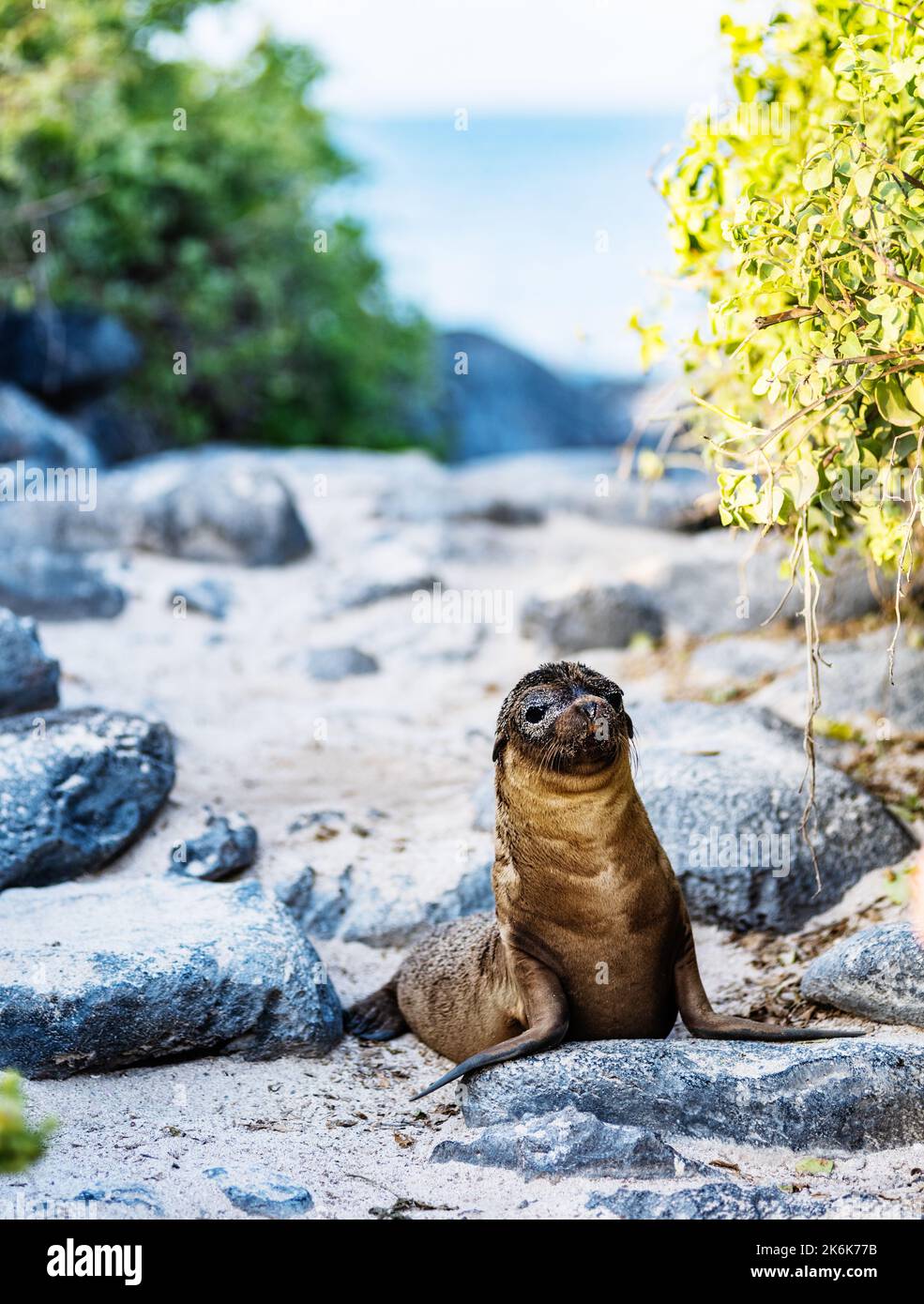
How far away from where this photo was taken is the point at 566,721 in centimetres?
432

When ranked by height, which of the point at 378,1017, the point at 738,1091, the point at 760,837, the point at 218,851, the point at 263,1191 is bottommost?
the point at 378,1017

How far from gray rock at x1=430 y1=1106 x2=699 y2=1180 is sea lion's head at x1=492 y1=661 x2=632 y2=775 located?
1.04 meters

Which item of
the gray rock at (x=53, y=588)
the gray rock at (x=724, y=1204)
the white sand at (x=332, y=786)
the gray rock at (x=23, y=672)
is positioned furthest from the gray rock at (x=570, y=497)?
the gray rock at (x=724, y=1204)

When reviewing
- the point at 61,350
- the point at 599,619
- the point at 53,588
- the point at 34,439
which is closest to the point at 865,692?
the point at 599,619

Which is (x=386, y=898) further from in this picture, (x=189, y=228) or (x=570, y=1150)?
(x=189, y=228)

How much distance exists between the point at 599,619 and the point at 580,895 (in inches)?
205

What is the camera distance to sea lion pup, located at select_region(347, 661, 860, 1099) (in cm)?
440

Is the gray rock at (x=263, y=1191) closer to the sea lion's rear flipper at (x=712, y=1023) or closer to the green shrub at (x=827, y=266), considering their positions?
the sea lion's rear flipper at (x=712, y=1023)

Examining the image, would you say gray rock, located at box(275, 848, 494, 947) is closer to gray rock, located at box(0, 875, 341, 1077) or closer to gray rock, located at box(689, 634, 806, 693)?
gray rock, located at box(0, 875, 341, 1077)

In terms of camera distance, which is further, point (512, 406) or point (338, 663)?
point (512, 406)

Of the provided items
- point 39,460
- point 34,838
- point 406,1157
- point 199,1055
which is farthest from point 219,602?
point 406,1157

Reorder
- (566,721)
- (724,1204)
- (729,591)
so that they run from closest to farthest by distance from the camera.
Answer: (724,1204), (566,721), (729,591)

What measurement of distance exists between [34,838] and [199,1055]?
1.35 metres

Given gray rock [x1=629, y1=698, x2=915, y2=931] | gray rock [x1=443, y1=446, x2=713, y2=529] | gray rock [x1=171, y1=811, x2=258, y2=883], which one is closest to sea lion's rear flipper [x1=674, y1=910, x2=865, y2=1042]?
gray rock [x1=629, y1=698, x2=915, y2=931]
